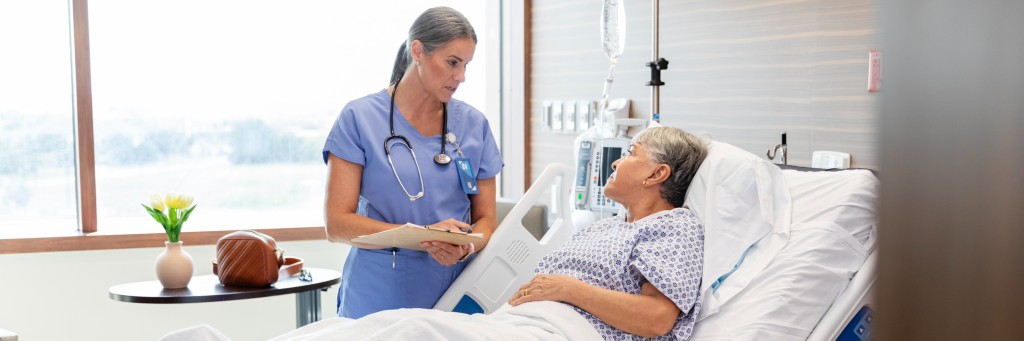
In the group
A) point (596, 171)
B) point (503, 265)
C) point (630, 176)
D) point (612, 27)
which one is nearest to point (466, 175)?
point (503, 265)

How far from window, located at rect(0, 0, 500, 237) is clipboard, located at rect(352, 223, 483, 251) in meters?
2.03

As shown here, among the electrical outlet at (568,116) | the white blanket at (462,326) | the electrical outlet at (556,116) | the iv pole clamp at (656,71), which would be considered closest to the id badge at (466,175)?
the white blanket at (462,326)

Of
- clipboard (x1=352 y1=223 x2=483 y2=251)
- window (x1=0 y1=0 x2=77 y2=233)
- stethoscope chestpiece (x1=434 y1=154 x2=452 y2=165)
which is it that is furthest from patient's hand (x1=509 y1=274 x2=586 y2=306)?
window (x1=0 y1=0 x2=77 y2=233)

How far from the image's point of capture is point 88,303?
143 inches

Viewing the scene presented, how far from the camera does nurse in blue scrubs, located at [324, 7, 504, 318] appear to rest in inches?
84.4

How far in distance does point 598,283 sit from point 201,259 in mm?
2254

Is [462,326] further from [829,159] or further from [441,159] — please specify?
[829,159]

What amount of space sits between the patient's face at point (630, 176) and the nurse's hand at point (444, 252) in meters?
0.37

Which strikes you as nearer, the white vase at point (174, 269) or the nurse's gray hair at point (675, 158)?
the nurse's gray hair at point (675, 158)

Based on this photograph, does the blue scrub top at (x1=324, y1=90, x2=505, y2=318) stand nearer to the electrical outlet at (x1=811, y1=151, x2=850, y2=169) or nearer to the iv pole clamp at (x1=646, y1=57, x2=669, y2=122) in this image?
the iv pole clamp at (x1=646, y1=57, x2=669, y2=122)

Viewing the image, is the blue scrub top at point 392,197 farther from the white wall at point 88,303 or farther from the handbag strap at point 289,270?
the white wall at point 88,303

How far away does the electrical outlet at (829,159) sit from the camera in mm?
2406

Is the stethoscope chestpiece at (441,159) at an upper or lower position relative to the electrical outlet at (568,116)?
lower

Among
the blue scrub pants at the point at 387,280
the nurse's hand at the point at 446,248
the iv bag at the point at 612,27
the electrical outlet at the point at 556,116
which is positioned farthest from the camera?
the electrical outlet at the point at 556,116
